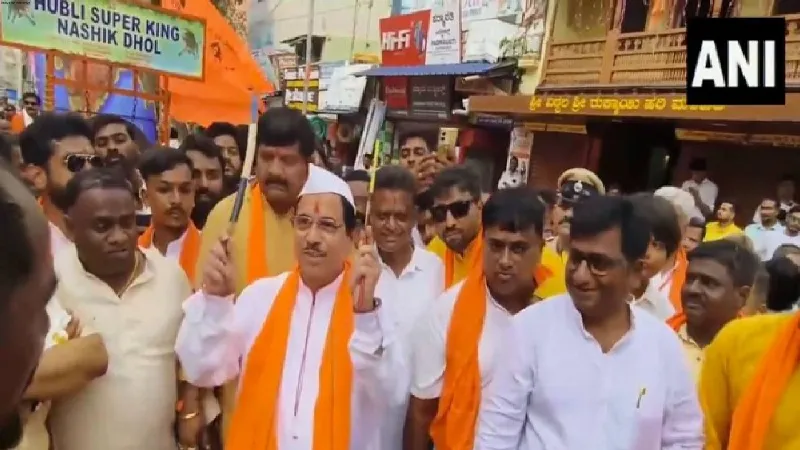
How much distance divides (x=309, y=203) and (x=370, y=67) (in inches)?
682

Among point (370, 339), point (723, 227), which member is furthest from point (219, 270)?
point (723, 227)

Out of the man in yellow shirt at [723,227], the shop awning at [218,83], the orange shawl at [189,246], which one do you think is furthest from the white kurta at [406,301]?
the shop awning at [218,83]

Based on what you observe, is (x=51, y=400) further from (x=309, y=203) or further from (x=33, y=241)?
(x=33, y=241)

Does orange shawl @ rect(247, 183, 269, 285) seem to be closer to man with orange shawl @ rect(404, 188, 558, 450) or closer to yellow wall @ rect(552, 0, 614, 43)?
man with orange shawl @ rect(404, 188, 558, 450)

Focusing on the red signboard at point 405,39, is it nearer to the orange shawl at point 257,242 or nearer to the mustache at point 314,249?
the orange shawl at point 257,242

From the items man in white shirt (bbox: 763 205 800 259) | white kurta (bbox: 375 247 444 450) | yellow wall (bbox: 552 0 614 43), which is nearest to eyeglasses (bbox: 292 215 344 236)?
white kurta (bbox: 375 247 444 450)

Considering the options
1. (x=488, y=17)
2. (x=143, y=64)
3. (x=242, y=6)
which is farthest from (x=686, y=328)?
(x=242, y=6)

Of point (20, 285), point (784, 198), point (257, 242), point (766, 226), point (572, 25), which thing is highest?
point (572, 25)

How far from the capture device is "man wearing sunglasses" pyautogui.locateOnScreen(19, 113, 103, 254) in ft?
11.2

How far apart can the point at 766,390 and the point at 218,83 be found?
266 inches

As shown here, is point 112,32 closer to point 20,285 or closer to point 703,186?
point 20,285

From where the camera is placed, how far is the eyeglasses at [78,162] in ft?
11.5

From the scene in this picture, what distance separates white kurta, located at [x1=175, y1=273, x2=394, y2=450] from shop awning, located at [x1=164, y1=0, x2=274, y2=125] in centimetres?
541

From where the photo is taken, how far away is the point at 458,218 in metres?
3.60
